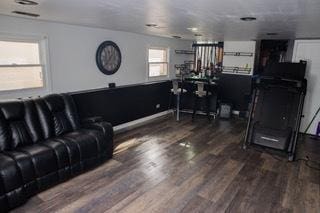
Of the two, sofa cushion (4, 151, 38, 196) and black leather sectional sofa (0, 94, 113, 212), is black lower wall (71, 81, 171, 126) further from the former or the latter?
sofa cushion (4, 151, 38, 196)

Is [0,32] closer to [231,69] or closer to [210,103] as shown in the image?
[210,103]

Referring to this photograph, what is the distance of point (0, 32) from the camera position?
2.99 metres

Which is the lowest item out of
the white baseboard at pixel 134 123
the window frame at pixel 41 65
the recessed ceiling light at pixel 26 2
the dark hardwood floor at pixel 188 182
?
the dark hardwood floor at pixel 188 182

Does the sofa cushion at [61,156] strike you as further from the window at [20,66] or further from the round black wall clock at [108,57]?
the round black wall clock at [108,57]

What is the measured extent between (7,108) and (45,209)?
4.34 ft

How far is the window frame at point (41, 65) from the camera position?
3.13 meters

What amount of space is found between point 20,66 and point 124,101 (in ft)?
6.96

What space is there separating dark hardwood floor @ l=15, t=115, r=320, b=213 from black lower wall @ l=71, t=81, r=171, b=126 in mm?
646

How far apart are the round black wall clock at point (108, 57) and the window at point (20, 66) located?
1.08m

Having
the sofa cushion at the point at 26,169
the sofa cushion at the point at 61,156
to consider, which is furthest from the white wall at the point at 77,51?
the sofa cushion at the point at 26,169

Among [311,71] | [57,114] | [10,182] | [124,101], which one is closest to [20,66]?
[57,114]

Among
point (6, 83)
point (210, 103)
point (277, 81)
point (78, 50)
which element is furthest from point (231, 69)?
point (6, 83)

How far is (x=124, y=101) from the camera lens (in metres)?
4.89

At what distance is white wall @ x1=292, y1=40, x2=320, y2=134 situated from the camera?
4.77m
